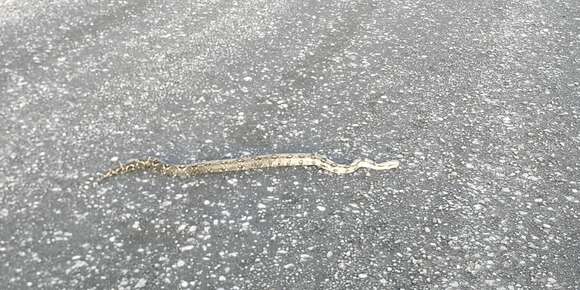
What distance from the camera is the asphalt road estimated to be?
4.15 m

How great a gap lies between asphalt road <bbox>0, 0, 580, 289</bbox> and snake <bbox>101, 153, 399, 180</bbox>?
0.08 m

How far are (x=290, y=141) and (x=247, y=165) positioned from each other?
0.53 metres

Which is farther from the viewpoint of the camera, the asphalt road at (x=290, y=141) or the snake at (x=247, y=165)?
the snake at (x=247, y=165)

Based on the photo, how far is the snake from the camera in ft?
15.6

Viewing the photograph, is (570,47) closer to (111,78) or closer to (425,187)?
(425,187)

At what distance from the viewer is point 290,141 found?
5.22 metres

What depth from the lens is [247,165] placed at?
4.87 metres

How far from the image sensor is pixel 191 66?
19.9 feet

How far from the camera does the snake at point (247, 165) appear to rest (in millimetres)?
4762

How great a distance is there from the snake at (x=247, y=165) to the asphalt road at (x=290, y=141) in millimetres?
75

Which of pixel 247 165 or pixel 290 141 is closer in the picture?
pixel 247 165

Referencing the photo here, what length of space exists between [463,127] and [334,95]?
124 cm

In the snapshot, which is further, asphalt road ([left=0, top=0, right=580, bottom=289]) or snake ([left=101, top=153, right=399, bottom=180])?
snake ([left=101, top=153, right=399, bottom=180])

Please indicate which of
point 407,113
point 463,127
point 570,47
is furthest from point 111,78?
point 570,47
